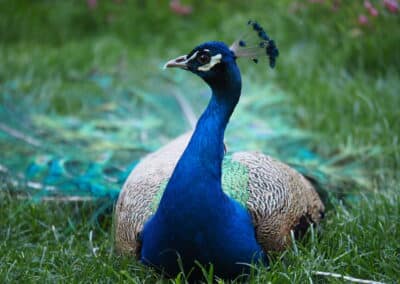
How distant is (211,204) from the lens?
2432 millimetres

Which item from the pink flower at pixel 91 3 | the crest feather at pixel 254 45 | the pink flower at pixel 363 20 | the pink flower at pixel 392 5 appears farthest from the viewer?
the pink flower at pixel 91 3

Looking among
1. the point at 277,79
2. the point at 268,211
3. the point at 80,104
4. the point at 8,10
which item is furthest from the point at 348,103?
the point at 8,10

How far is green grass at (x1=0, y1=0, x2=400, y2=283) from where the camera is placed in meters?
2.77

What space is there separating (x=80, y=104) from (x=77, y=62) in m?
0.98

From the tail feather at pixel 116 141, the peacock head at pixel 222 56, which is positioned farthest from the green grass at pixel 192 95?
the peacock head at pixel 222 56

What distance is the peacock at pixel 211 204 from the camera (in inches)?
96.0

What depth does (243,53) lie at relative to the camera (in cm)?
255

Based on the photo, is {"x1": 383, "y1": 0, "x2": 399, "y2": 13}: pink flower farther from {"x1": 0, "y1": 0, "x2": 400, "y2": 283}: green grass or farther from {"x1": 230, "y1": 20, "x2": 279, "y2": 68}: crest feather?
{"x1": 230, "y1": 20, "x2": 279, "y2": 68}: crest feather

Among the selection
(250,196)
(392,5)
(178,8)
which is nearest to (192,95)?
(392,5)

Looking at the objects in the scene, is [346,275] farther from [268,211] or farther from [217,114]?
[217,114]

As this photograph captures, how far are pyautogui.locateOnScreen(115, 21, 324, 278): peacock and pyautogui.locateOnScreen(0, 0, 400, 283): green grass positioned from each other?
10cm

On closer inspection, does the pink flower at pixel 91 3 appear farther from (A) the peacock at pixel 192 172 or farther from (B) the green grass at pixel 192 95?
(A) the peacock at pixel 192 172

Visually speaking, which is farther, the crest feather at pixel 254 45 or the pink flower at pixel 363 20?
the pink flower at pixel 363 20

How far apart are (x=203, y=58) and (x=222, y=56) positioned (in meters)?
0.06
